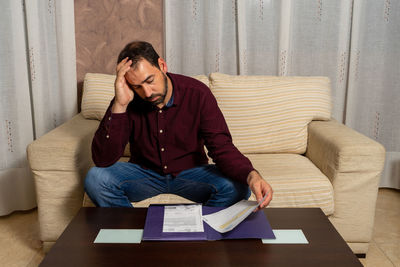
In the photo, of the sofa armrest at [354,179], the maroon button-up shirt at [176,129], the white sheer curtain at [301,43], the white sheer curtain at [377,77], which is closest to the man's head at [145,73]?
the maroon button-up shirt at [176,129]

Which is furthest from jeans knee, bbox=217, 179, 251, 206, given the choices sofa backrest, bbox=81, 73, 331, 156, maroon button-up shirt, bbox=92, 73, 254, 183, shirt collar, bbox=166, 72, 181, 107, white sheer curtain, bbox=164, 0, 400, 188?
white sheer curtain, bbox=164, 0, 400, 188

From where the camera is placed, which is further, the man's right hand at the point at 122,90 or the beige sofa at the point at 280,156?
the beige sofa at the point at 280,156

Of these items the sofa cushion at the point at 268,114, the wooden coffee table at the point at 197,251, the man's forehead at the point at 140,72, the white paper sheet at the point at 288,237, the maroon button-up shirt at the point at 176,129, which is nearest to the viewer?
the wooden coffee table at the point at 197,251

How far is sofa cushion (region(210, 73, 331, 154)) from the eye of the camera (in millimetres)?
2076

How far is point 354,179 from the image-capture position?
1.68m

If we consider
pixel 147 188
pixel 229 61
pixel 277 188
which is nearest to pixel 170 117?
pixel 147 188

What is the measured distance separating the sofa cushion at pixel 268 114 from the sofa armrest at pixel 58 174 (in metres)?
0.79

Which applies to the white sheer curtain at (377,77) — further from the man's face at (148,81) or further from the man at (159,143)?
the man's face at (148,81)

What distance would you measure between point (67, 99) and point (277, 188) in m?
1.42

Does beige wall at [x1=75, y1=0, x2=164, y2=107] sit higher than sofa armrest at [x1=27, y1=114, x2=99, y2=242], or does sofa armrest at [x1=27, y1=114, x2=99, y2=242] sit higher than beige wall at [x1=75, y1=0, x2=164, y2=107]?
beige wall at [x1=75, y1=0, x2=164, y2=107]

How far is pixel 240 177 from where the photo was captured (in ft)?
4.60

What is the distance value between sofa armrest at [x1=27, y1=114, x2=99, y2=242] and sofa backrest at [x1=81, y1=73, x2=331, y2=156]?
0.41m

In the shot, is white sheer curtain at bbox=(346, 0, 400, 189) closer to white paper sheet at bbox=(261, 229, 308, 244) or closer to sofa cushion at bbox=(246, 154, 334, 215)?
sofa cushion at bbox=(246, 154, 334, 215)

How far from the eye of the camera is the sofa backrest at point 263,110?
2.08 metres
